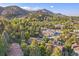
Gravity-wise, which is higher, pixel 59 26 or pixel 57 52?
pixel 59 26

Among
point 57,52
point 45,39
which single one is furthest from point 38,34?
point 57,52

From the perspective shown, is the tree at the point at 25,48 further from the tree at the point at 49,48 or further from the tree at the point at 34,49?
the tree at the point at 49,48

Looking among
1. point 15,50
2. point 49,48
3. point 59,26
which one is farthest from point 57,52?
point 15,50

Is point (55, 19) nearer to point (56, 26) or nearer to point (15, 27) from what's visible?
point (56, 26)

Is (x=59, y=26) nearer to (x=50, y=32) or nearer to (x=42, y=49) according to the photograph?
(x=50, y=32)

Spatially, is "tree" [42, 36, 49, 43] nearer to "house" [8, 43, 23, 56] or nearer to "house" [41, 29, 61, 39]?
Answer: "house" [41, 29, 61, 39]

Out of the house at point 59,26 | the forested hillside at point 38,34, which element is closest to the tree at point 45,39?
the forested hillside at point 38,34

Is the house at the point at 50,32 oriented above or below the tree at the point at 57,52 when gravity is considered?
above

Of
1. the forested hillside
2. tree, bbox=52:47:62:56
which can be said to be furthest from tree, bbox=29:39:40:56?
tree, bbox=52:47:62:56

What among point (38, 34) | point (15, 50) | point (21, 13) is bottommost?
point (15, 50)

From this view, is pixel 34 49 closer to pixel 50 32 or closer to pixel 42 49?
pixel 42 49

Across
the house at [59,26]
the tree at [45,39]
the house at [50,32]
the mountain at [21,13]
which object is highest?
the mountain at [21,13]
